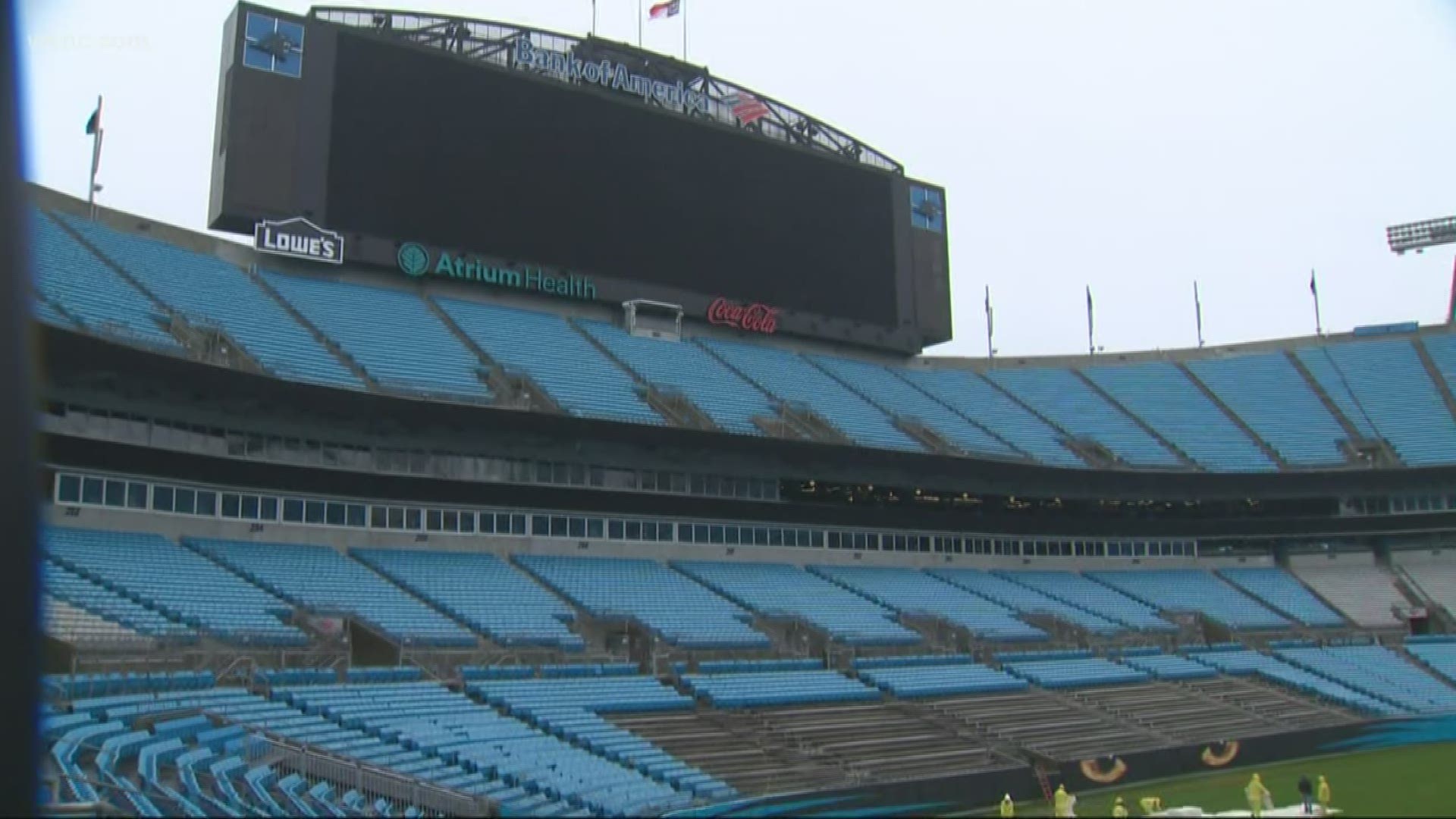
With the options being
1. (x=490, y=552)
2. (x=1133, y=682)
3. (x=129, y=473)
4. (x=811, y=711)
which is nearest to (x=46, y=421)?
(x=129, y=473)

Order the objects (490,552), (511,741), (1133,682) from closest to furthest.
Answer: (511,741), (490,552), (1133,682)

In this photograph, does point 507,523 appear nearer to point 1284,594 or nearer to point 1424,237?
point 1284,594

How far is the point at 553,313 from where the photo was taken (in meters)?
50.8

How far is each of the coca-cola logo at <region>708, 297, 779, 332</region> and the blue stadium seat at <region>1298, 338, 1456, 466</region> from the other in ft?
104

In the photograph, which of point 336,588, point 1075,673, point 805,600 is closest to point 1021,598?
point 1075,673

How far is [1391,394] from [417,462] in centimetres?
5201

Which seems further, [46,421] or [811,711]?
[811,711]

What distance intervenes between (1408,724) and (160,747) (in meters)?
41.6

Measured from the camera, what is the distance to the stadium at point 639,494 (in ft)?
90.2

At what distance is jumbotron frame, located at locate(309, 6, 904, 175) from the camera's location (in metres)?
47.4

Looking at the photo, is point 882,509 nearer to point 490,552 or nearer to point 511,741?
point 490,552

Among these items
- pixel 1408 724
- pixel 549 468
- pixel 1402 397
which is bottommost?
pixel 1408 724

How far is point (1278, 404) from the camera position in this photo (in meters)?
64.8

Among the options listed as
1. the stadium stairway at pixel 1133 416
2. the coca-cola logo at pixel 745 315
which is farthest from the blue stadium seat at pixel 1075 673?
the coca-cola logo at pixel 745 315
